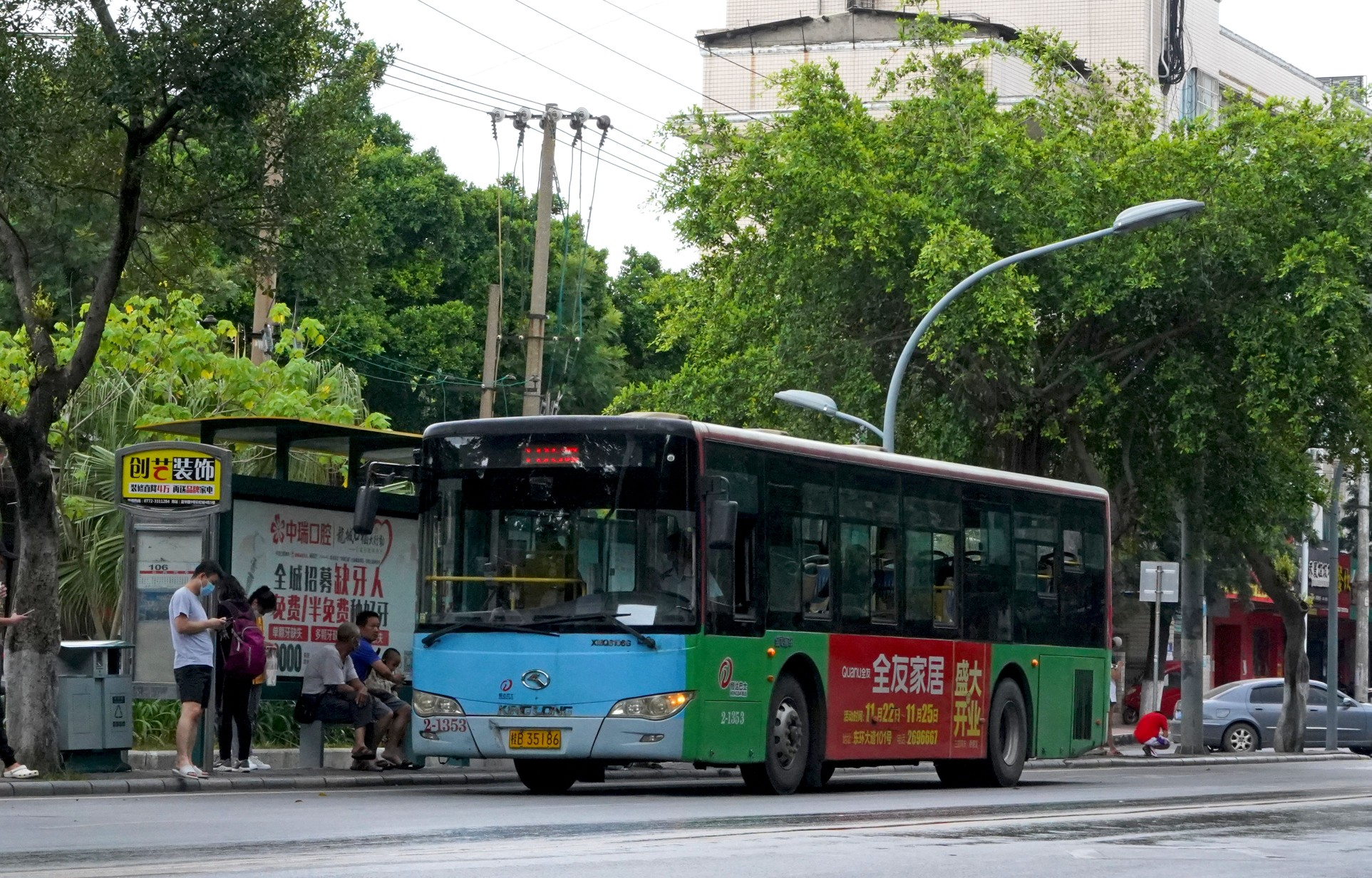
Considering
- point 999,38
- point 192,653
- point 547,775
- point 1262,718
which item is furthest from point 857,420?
point 999,38

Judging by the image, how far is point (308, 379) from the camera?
109ft

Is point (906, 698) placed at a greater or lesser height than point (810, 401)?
lesser

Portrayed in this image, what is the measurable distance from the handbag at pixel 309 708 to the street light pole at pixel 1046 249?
8.73m

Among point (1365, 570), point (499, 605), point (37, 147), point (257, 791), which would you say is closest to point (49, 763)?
point (257, 791)

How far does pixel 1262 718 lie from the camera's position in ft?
130

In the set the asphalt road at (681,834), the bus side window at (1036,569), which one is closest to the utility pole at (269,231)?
the asphalt road at (681,834)

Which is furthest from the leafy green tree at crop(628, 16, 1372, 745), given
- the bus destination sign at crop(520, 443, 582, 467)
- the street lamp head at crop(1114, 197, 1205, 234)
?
the bus destination sign at crop(520, 443, 582, 467)

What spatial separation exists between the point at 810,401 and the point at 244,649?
12315 millimetres

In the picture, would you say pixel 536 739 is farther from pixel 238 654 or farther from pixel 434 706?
pixel 238 654

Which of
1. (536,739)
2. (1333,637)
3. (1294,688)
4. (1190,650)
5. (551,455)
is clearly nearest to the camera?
(536,739)

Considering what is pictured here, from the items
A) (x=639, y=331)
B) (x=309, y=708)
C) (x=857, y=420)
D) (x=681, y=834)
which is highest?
(x=639, y=331)

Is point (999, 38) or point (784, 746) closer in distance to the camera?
point (784, 746)

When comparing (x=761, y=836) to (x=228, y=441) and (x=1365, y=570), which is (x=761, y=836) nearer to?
(x=228, y=441)

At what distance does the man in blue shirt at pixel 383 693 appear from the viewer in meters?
19.4
